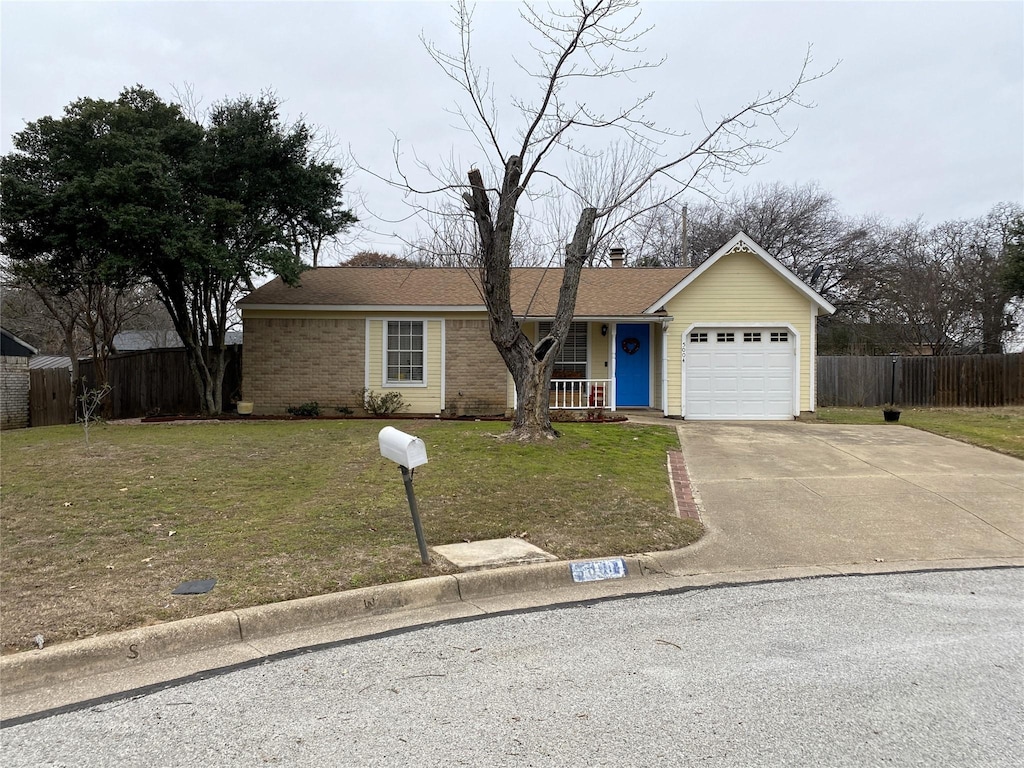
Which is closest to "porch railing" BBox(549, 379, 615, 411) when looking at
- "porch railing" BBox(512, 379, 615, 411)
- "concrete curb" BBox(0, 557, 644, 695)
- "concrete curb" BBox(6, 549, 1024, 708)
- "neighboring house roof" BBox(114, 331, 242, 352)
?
"porch railing" BBox(512, 379, 615, 411)

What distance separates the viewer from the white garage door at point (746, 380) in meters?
17.2

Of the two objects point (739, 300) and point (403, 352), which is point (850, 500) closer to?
point (739, 300)

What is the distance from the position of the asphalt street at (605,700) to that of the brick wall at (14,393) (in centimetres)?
1682

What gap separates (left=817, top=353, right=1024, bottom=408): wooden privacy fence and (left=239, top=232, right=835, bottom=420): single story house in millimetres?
6935

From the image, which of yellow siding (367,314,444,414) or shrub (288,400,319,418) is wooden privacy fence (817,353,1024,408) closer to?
yellow siding (367,314,444,414)

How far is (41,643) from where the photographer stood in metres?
4.06

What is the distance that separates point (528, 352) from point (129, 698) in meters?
8.31

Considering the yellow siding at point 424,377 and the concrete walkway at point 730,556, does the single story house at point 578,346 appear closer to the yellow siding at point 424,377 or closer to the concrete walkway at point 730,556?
the yellow siding at point 424,377

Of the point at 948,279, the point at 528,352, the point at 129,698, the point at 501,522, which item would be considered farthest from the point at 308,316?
the point at 948,279

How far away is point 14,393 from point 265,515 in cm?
1416

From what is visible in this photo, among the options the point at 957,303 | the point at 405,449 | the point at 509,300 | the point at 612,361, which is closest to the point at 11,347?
the point at 509,300

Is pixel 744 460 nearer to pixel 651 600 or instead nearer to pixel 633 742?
pixel 651 600

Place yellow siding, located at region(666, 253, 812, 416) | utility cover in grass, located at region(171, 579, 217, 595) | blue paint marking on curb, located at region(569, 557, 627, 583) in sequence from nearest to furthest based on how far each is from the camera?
1. utility cover in grass, located at region(171, 579, 217, 595)
2. blue paint marking on curb, located at region(569, 557, 627, 583)
3. yellow siding, located at region(666, 253, 812, 416)

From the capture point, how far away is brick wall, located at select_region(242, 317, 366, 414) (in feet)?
57.9
